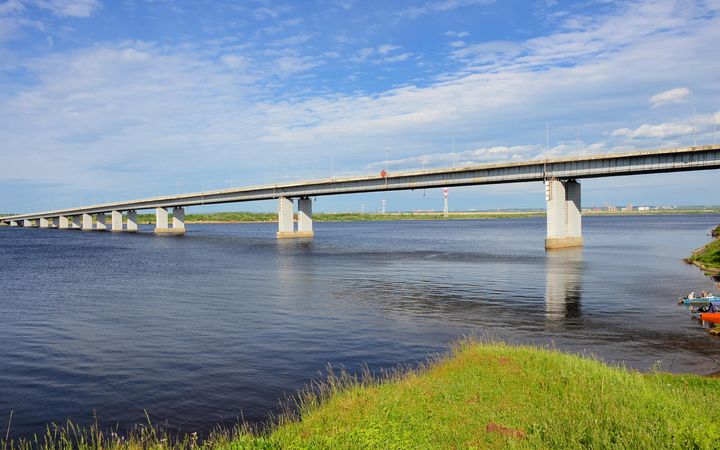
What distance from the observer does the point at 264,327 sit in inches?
1131

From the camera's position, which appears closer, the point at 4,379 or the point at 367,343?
the point at 4,379

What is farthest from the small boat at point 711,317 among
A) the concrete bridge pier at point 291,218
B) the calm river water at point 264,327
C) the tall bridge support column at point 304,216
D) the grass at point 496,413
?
the tall bridge support column at point 304,216

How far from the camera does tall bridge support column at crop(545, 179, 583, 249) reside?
271ft

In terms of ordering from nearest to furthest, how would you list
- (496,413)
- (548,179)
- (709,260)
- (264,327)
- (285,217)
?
1. (496,413)
2. (264,327)
3. (709,260)
4. (548,179)
5. (285,217)

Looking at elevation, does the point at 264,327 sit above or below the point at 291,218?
below

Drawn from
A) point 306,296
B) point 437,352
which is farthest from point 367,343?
point 306,296

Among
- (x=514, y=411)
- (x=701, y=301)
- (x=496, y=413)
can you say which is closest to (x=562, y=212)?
(x=701, y=301)

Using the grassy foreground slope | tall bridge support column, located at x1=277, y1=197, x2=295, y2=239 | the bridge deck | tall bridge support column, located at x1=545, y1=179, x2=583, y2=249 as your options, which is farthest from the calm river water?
tall bridge support column, located at x1=277, y1=197, x2=295, y2=239

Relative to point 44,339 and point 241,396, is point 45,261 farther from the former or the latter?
point 241,396

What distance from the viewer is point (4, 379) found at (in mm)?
19922

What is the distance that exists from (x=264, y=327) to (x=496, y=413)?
1735cm

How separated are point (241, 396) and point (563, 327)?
58.7ft

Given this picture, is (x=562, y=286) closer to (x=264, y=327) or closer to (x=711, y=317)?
(x=711, y=317)

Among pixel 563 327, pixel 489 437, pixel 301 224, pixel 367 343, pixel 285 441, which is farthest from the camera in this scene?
pixel 301 224
